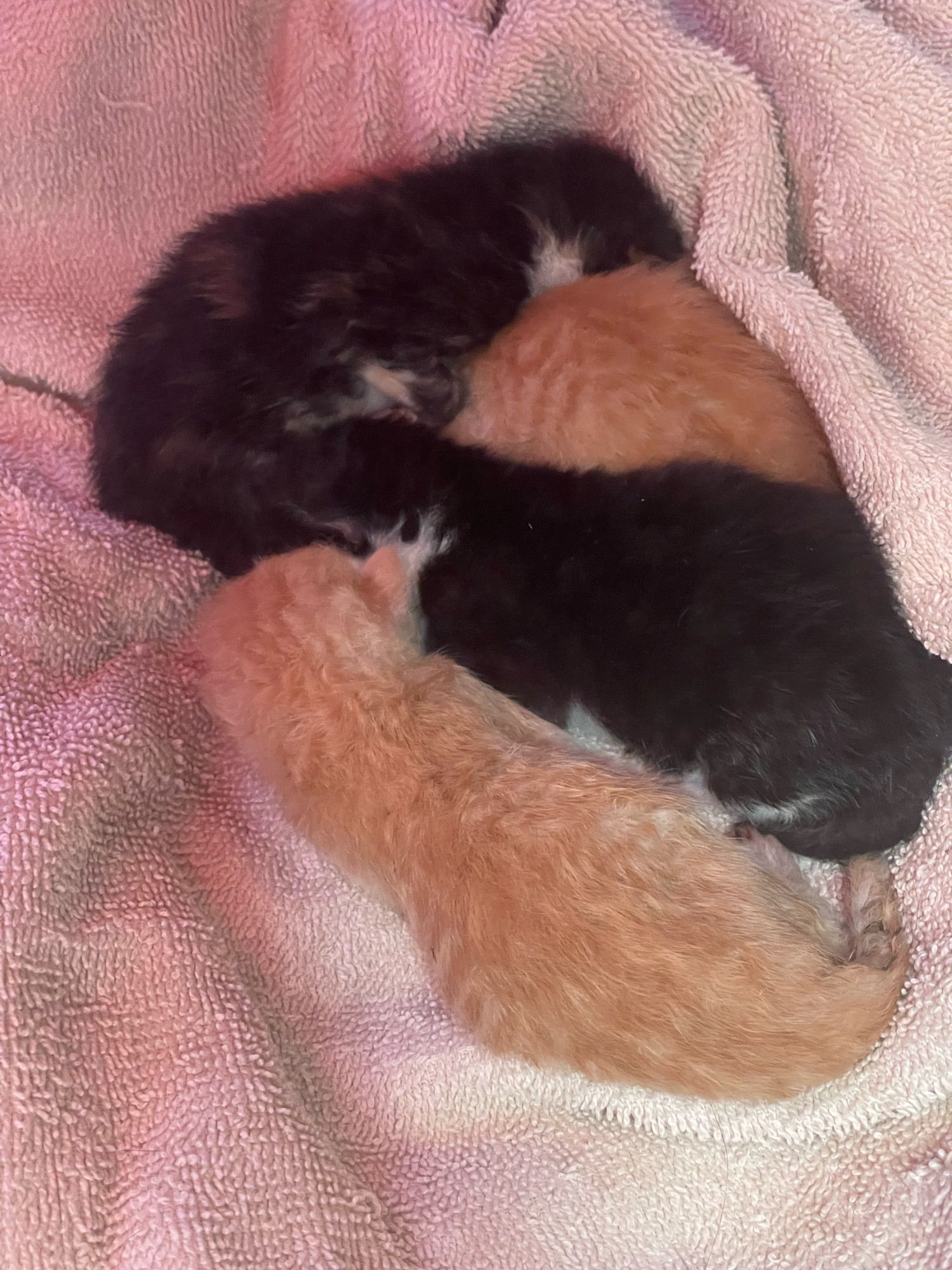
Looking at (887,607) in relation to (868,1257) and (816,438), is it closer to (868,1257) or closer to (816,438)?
(816,438)

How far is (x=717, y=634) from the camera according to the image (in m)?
0.82

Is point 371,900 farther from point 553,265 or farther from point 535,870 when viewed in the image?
point 553,265

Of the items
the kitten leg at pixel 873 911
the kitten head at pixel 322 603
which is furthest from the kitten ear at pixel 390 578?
the kitten leg at pixel 873 911

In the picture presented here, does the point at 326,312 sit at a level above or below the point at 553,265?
below

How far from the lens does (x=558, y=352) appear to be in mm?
942

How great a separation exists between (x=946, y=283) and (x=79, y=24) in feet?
3.24

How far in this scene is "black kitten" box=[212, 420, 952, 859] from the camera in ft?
2.65

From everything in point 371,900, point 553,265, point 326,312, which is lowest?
point 371,900

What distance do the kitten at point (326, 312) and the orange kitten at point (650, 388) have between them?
77 millimetres

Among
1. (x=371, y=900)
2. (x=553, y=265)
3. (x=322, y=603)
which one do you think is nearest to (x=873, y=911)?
(x=371, y=900)

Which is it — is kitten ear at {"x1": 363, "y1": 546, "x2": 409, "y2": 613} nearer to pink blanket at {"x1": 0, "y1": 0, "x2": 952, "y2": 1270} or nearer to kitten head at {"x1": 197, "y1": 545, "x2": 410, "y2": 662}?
kitten head at {"x1": 197, "y1": 545, "x2": 410, "y2": 662}

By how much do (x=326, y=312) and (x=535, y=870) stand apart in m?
0.60

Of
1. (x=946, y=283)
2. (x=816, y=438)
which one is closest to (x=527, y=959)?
(x=816, y=438)

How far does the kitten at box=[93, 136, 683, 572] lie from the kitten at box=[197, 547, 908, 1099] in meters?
0.15
